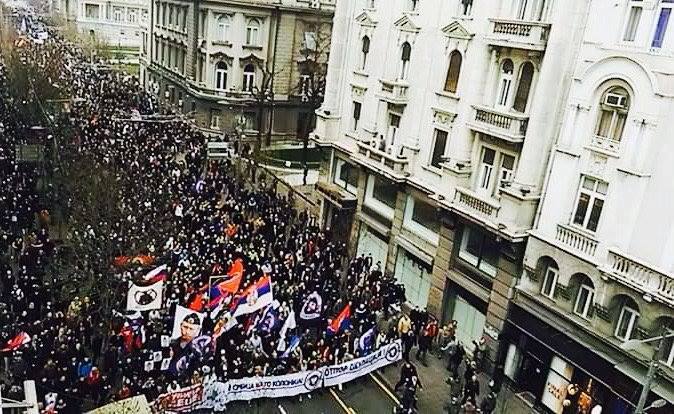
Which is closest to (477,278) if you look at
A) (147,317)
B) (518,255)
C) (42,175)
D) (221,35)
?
(518,255)

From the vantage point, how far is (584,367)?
21.4m

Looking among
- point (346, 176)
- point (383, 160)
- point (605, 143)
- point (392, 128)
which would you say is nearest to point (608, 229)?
point (605, 143)

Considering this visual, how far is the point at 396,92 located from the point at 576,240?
11.6 metres

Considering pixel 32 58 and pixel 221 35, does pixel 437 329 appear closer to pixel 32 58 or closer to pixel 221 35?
pixel 221 35

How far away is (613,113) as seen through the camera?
2064 cm

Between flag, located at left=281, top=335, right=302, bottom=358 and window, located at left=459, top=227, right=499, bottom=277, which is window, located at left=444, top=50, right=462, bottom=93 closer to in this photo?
window, located at left=459, top=227, right=499, bottom=277

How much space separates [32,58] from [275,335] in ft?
132

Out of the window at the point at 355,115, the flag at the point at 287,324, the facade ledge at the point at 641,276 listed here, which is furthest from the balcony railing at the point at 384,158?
the facade ledge at the point at 641,276

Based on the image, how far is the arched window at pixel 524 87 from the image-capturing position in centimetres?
2369

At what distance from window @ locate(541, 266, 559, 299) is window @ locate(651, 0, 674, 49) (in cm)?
802

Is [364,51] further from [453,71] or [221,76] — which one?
[221,76]

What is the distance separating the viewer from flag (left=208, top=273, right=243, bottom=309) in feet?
70.2

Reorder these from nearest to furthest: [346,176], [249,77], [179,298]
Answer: [179,298] < [346,176] < [249,77]

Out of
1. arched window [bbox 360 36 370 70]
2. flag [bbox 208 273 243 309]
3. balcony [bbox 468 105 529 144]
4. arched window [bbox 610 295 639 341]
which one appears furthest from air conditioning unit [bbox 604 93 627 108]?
arched window [bbox 360 36 370 70]
